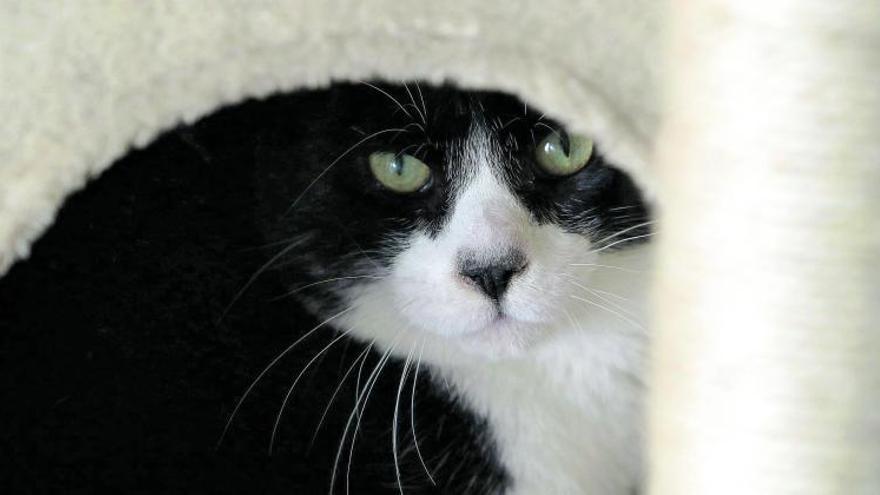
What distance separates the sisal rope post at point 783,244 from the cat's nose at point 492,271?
44cm

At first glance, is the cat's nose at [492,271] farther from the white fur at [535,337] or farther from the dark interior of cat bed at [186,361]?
the dark interior of cat bed at [186,361]

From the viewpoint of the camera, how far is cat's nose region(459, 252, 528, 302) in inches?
35.8

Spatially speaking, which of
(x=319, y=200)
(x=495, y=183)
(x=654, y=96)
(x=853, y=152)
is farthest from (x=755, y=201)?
(x=319, y=200)

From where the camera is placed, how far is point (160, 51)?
2.63 feet

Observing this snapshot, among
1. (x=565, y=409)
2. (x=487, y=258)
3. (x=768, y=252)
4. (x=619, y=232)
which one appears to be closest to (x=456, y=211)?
(x=487, y=258)

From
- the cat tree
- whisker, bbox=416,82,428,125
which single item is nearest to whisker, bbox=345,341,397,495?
whisker, bbox=416,82,428,125

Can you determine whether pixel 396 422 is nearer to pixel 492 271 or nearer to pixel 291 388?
pixel 291 388

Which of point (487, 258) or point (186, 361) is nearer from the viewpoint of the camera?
point (487, 258)

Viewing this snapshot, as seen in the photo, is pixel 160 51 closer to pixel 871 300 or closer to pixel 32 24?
pixel 32 24

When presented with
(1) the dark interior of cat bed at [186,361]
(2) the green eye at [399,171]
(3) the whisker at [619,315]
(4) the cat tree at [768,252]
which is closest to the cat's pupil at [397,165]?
(2) the green eye at [399,171]

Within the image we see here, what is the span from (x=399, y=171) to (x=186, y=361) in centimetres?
28

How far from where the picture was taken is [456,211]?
0.95 metres

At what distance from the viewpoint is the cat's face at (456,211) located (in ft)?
3.07

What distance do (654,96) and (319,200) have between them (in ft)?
1.26
